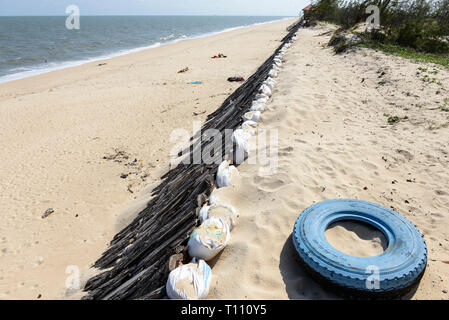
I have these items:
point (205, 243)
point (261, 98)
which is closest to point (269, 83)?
point (261, 98)

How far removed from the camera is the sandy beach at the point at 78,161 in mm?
4219

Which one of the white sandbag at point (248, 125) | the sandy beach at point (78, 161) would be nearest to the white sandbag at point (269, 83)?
the sandy beach at point (78, 161)

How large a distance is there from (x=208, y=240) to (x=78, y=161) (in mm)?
5567

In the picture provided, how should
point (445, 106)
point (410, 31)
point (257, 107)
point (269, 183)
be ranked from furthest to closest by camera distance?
point (410, 31) < point (257, 107) < point (445, 106) < point (269, 183)

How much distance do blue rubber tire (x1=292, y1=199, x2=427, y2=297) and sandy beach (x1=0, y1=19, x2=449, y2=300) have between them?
0.17 metres

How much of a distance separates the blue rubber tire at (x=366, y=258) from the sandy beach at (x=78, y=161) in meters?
3.03

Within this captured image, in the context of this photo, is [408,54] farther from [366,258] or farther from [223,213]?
[223,213]

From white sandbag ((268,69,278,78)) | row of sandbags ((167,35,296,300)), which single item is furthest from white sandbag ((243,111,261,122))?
white sandbag ((268,69,278,78))

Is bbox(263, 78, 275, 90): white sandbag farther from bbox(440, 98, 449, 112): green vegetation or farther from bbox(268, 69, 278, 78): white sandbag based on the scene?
bbox(440, 98, 449, 112): green vegetation

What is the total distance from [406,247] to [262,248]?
144cm

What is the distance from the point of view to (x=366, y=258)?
8.34 feet

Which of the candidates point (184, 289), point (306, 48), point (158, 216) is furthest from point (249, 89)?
point (306, 48)

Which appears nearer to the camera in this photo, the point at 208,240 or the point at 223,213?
the point at 208,240

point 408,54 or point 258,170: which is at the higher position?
point 408,54
